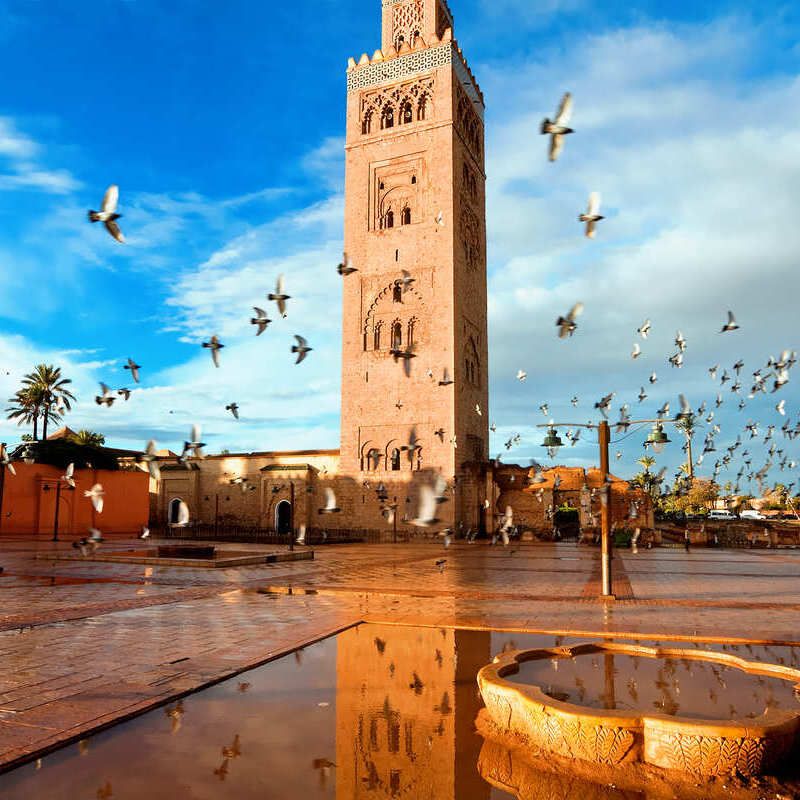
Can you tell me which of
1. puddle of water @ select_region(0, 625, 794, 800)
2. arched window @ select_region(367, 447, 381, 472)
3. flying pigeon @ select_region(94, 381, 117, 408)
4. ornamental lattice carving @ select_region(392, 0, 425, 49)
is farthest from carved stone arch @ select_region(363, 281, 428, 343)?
puddle of water @ select_region(0, 625, 794, 800)

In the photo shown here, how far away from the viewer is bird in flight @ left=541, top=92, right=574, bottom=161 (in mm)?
7109

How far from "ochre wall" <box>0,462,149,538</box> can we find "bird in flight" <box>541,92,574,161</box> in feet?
103

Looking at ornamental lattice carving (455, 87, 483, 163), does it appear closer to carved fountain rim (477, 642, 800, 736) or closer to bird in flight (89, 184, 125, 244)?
bird in flight (89, 184, 125, 244)

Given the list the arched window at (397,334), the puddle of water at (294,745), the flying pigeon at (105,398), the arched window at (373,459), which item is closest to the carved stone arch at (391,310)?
the arched window at (397,334)

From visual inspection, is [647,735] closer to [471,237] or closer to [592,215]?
[592,215]

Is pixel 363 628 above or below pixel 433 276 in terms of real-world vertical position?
below

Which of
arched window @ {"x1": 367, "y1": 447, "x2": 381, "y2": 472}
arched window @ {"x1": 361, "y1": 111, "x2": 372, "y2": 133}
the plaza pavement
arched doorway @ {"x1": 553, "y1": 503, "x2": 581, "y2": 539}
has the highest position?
arched window @ {"x1": 361, "y1": 111, "x2": 372, "y2": 133}

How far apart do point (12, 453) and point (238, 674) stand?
39.7 metres

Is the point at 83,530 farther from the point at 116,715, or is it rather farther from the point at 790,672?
the point at 790,672

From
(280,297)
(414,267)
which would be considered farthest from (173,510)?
(280,297)

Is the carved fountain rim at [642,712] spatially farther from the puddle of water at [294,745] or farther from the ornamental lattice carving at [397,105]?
the ornamental lattice carving at [397,105]

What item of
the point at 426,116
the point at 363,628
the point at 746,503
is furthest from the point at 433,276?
the point at 746,503

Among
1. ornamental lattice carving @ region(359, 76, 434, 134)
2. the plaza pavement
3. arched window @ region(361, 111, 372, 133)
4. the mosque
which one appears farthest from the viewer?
arched window @ region(361, 111, 372, 133)

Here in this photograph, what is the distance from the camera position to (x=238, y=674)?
6246 millimetres
